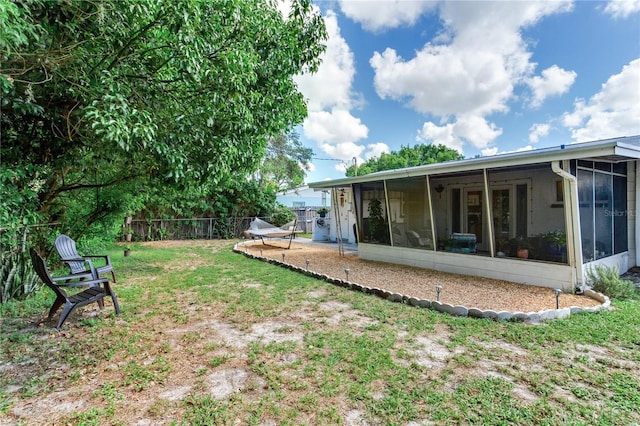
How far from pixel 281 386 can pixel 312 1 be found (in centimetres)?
491

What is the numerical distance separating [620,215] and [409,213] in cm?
425

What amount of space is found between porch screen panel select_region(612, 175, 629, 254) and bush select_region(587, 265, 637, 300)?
157cm

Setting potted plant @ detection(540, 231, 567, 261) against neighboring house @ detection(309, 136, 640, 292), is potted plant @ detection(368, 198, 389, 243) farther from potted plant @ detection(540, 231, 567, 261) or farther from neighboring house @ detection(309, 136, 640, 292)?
potted plant @ detection(540, 231, 567, 261)

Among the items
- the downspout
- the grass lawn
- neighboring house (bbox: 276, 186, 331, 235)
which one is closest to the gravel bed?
the downspout

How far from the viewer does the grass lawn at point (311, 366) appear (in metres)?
2.18

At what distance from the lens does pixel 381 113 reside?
1948 centimetres

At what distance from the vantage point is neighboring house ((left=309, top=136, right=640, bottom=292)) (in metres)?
5.11

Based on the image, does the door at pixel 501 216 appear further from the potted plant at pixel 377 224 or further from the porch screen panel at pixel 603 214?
the potted plant at pixel 377 224

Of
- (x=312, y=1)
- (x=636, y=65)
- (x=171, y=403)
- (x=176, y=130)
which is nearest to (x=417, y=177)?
(x=312, y=1)

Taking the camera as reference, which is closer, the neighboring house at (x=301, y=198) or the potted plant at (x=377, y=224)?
the potted plant at (x=377, y=224)

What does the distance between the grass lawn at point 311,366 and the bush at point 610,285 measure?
409mm

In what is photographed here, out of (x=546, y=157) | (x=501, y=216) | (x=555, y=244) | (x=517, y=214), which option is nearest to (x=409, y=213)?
(x=501, y=216)

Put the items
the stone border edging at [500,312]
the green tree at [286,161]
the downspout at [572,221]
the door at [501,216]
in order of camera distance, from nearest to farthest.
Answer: the stone border edging at [500,312] < the downspout at [572,221] < the door at [501,216] < the green tree at [286,161]

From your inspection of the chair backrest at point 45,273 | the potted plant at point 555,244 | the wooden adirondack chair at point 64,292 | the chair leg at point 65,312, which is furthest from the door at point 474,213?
the chair backrest at point 45,273
